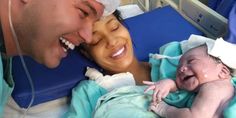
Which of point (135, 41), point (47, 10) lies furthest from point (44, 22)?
point (135, 41)

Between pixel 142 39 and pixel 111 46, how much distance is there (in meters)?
0.43

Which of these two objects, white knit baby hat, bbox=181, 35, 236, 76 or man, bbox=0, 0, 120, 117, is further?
white knit baby hat, bbox=181, 35, 236, 76

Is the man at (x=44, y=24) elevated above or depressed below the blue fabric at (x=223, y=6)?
above

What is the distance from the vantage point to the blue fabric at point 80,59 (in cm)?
167

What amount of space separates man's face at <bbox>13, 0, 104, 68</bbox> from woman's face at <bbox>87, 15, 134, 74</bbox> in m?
0.35

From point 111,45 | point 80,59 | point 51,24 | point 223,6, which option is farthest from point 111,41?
point 223,6

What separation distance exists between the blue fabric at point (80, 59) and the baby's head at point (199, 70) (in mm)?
509

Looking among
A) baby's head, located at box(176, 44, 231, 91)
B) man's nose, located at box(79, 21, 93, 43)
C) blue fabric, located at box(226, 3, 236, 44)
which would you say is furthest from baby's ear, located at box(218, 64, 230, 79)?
man's nose, located at box(79, 21, 93, 43)

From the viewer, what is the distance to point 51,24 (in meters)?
1.07

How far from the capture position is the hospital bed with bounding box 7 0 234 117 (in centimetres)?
167

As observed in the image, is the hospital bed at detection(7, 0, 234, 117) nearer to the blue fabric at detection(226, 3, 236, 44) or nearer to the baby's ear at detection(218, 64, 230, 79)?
the blue fabric at detection(226, 3, 236, 44)

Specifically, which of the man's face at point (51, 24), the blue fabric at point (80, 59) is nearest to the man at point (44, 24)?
the man's face at point (51, 24)

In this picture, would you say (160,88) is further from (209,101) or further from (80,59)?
(80,59)

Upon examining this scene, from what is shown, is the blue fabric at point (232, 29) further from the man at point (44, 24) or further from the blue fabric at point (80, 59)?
the man at point (44, 24)
